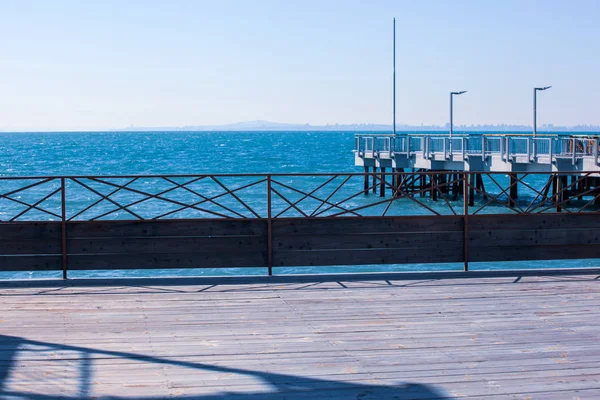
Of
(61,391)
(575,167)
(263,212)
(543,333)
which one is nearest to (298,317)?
(543,333)

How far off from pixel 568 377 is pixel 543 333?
1121 mm

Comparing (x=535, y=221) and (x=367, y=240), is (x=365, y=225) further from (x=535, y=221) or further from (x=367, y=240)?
(x=535, y=221)

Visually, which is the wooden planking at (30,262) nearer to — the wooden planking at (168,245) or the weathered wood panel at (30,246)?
the weathered wood panel at (30,246)

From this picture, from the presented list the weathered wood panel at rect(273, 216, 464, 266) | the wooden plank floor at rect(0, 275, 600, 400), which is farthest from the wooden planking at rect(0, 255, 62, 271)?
the weathered wood panel at rect(273, 216, 464, 266)

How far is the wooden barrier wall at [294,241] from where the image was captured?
8295 mm

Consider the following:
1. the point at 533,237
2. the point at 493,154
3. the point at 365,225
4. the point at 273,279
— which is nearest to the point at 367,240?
the point at 365,225

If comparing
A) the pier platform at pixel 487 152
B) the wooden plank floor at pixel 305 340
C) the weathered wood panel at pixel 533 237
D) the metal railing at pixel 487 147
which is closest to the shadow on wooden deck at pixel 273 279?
the wooden plank floor at pixel 305 340

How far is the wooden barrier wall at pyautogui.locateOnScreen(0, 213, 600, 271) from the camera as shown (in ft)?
A: 27.2

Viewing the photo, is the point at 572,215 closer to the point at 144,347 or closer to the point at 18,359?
the point at 144,347

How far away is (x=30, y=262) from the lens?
27.3ft

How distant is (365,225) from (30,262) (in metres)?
3.62

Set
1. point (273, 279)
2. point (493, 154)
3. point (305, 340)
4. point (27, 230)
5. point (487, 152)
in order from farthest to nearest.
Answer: point (487, 152) < point (493, 154) < point (27, 230) < point (273, 279) < point (305, 340)

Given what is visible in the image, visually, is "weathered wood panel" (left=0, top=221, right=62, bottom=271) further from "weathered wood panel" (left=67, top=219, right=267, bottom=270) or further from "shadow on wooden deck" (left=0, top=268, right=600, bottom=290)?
"shadow on wooden deck" (left=0, top=268, right=600, bottom=290)

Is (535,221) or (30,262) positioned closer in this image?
(30,262)
